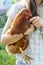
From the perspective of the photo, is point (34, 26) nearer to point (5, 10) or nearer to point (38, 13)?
point (38, 13)

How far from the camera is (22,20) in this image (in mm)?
749

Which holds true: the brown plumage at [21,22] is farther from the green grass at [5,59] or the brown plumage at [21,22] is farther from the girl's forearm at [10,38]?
the green grass at [5,59]

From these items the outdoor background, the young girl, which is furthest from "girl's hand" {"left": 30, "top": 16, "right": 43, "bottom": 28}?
the outdoor background

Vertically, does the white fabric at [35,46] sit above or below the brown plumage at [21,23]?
below

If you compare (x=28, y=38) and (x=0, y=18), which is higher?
(x=0, y=18)

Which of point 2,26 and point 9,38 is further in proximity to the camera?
point 2,26

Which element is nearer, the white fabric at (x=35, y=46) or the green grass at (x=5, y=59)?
the white fabric at (x=35, y=46)

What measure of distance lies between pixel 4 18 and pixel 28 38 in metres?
0.19

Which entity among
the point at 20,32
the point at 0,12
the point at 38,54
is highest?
the point at 0,12

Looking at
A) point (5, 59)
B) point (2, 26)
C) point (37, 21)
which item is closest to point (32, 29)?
point (37, 21)

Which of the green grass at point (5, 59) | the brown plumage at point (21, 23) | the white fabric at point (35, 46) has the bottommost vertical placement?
the green grass at point (5, 59)

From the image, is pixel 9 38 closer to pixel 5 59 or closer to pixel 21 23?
pixel 21 23

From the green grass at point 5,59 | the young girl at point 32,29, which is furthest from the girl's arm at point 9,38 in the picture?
the green grass at point 5,59

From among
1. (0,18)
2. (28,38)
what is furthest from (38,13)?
(0,18)
